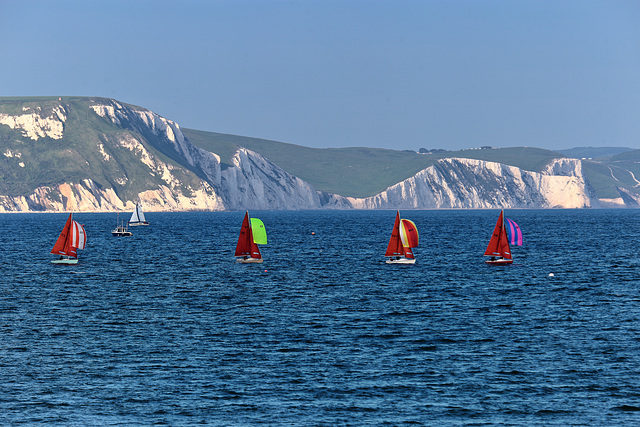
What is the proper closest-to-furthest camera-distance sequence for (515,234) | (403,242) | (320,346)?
1. (320,346)
2. (515,234)
3. (403,242)

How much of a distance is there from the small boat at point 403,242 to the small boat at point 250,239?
577 inches

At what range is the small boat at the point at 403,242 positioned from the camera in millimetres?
85312

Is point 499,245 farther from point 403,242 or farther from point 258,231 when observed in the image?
point 258,231

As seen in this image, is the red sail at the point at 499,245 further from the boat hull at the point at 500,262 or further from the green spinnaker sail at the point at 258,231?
the green spinnaker sail at the point at 258,231

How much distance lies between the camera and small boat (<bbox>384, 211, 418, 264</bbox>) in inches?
3359

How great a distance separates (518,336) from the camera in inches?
1809

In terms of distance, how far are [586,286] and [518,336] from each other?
27.9 meters

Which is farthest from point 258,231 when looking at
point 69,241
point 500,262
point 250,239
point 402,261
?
point 500,262

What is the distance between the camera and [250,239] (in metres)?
90.4

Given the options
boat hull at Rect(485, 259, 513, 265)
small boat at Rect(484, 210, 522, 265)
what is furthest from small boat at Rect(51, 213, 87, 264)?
boat hull at Rect(485, 259, 513, 265)

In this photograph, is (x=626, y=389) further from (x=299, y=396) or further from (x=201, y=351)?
(x=201, y=351)

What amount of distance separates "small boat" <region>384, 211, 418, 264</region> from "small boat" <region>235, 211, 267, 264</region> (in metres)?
14.6

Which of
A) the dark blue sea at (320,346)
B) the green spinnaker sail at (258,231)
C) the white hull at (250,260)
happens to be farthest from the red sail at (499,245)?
the white hull at (250,260)

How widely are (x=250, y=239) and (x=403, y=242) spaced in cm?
1762
